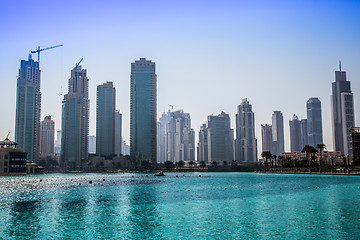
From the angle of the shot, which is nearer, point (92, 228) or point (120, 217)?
point (92, 228)

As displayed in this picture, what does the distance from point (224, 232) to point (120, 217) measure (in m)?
15.2

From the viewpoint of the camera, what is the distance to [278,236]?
33.1 meters

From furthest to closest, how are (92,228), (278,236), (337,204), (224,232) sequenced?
(337,204), (92,228), (224,232), (278,236)

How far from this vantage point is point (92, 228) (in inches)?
1483

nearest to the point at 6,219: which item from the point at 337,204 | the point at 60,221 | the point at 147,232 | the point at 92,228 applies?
the point at 60,221

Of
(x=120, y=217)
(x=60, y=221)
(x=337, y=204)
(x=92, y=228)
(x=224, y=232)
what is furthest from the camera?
(x=337, y=204)

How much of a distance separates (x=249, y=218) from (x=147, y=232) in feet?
44.9

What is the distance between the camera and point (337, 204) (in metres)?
54.5

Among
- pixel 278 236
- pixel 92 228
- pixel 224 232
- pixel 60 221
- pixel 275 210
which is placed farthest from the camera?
pixel 275 210

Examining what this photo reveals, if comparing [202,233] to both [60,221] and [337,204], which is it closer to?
[60,221]

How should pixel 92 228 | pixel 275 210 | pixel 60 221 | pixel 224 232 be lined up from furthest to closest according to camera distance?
pixel 275 210 < pixel 60 221 < pixel 92 228 < pixel 224 232

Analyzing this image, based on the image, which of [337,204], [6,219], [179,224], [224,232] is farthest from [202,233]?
[337,204]

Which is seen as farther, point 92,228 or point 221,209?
point 221,209

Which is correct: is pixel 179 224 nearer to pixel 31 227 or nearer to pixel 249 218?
pixel 249 218
